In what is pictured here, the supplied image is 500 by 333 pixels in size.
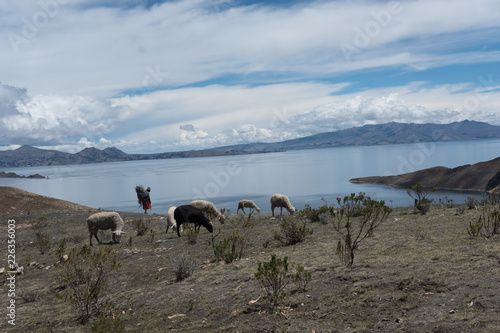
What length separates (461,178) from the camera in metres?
64.8

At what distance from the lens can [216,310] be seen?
7070 mm

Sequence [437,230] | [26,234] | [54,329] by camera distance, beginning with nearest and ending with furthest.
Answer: [54,329] → [437,230] → [26,234]

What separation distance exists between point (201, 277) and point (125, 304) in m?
2.08

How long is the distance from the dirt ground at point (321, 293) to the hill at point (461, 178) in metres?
57.1

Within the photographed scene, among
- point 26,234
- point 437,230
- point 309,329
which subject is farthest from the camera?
point 26,234

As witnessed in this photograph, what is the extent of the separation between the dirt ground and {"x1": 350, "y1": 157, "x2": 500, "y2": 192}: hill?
187 ft

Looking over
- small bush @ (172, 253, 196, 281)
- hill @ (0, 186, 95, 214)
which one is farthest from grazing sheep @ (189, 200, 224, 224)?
hill @ (0, 186, 95, 214)

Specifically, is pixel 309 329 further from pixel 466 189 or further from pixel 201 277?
pixel 466 189

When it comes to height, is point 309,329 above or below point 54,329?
above

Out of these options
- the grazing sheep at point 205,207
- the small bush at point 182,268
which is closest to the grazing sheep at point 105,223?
the grazing sheep at point 205,207

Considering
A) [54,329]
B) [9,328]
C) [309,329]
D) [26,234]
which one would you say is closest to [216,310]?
[309,329]

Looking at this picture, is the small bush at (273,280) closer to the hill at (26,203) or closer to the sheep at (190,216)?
the sheep at (190,216)

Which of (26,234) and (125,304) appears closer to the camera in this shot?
(125,304)

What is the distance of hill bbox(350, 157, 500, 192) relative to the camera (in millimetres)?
59375
